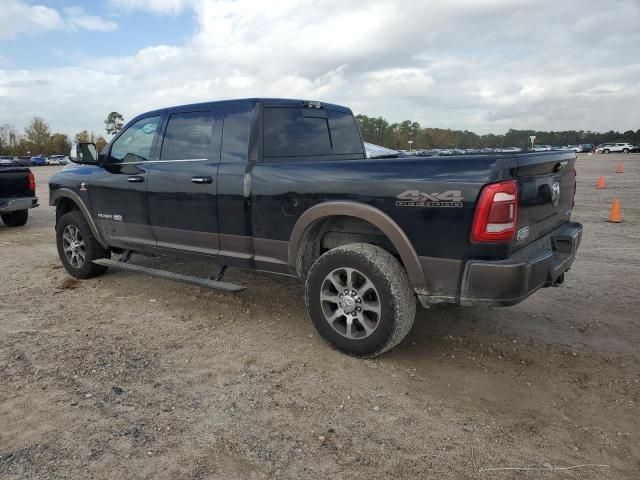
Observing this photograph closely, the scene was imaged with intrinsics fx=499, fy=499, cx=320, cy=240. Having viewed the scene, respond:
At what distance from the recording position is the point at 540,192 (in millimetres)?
3383

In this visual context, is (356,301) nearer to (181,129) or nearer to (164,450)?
(164,450)

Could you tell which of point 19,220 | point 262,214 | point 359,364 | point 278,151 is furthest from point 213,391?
point 19,220

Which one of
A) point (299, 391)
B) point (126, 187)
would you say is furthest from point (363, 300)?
point (126, 187)

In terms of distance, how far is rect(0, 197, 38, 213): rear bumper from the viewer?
967 centimetres

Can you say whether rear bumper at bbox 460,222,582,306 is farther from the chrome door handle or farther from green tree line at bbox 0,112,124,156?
green tree line at bbox 0,112,124,156

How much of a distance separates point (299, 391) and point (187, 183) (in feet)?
7.29

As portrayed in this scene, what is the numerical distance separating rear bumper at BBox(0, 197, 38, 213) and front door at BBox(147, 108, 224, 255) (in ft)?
21.3

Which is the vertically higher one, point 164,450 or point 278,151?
point 278,151

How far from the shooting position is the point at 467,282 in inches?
124

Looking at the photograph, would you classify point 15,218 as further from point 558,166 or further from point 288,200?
point 558,166

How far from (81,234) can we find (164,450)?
12.6 feet

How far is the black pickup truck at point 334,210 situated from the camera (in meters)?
3.11

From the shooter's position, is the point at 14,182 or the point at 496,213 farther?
the point at 14,182

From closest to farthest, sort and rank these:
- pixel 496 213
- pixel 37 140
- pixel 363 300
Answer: pixel 496 213, pixel 363 300, pixel 37 140
